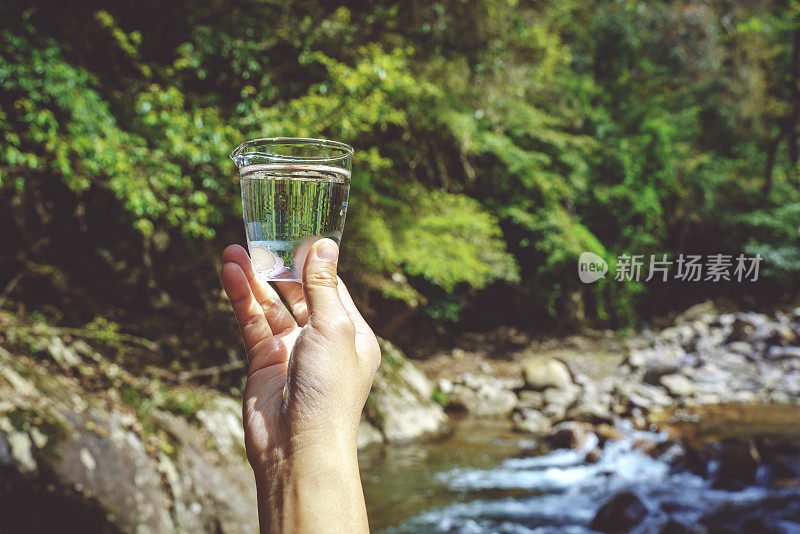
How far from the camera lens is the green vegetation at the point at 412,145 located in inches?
184

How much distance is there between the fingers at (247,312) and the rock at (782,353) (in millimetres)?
10478

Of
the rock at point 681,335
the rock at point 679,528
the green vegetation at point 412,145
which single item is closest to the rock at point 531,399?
the green vegetation at point 412,145

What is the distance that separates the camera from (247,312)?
1442 millimetres

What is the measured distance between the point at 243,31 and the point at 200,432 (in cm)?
379

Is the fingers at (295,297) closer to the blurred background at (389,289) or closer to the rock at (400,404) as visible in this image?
the blurred background at (389,289)

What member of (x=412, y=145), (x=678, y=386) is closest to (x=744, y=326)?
(x=678, y=386)

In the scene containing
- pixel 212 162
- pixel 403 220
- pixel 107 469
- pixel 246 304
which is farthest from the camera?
pixel 403 220

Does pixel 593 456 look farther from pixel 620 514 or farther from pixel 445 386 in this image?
pixel 445 386

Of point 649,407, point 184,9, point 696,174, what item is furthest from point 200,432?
point 696,174

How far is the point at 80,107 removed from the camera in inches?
162

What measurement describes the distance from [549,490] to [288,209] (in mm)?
5006

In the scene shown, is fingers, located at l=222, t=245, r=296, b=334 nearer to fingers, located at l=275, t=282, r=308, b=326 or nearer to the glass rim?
fingers, located at l=275, t=282, r=308, b=326

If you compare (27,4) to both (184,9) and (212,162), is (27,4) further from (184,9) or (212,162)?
(212,162)

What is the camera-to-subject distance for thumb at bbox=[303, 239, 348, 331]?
3.88ft
